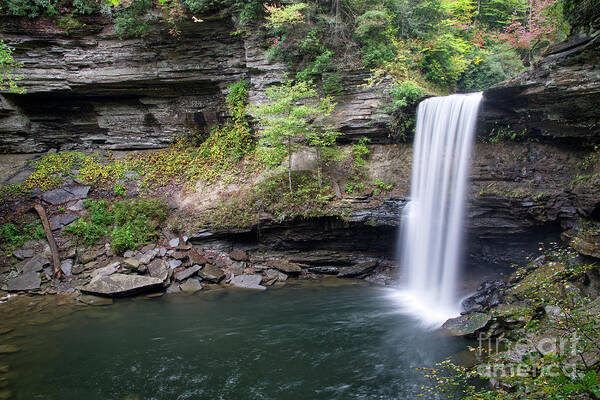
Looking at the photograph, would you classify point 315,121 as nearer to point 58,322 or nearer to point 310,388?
point 310,388

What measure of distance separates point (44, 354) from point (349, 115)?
10333mm

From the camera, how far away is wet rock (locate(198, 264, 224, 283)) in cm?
1036

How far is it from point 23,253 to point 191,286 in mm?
5754

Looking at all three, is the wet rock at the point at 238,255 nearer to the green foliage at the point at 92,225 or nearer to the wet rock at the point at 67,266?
the green foliage at the point at 92,225

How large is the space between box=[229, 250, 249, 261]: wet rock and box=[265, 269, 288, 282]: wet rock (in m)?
0.93

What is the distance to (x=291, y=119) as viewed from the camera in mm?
10352

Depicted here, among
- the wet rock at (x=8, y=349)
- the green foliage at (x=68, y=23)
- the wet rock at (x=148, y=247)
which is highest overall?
the green foliage at (x=68, y=23)

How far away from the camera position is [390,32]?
492 inches

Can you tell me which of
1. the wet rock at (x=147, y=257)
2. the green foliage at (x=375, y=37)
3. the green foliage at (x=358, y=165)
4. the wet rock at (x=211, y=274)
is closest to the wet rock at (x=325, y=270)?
the green foliage at (x=358, y=165)

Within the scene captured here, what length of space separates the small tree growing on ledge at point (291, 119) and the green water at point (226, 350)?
15.2 ft

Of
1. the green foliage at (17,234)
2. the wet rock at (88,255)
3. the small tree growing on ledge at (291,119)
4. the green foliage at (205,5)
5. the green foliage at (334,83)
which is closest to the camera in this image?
the small tree growing on ledge at (291,119)

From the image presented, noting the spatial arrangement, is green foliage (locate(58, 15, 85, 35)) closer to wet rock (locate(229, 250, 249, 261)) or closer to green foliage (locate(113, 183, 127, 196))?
green foliage (locate(113, 183, 127, 196))

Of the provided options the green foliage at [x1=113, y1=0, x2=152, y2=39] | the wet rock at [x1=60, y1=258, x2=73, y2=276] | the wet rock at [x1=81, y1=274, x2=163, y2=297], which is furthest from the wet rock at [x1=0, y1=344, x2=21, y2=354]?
the green foliage at [x1=113, y1=0, x2=152, y2=39]

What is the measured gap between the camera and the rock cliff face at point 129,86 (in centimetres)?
1238
